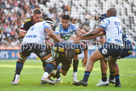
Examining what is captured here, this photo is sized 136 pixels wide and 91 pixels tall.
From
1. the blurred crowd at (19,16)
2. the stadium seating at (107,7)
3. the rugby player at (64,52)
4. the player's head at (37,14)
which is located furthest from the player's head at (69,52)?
the stadium seating at (107,7)

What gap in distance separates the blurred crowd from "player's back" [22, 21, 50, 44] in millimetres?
15593

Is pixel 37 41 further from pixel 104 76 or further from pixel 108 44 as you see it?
pixel 104 76

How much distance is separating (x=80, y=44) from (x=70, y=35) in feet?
1.41

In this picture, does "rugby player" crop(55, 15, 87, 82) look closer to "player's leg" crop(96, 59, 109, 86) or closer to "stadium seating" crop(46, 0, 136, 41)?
"player's leg" crop(96, 59, 109, 86)

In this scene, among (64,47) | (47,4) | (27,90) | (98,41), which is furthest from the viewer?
(47,4)

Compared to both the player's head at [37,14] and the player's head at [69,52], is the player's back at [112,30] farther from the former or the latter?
the player's head at [37,14]

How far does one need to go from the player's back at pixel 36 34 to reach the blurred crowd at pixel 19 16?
51.2 ft

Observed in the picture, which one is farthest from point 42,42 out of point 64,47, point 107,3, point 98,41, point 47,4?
point 107,3

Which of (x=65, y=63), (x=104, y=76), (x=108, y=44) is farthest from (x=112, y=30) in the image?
(x=65, y=63)

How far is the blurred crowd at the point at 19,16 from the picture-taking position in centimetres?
2634

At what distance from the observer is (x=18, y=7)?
94.4ft

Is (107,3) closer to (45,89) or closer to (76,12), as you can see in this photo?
(76,12)

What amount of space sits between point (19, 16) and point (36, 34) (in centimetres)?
1888

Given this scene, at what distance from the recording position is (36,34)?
9.83 m
